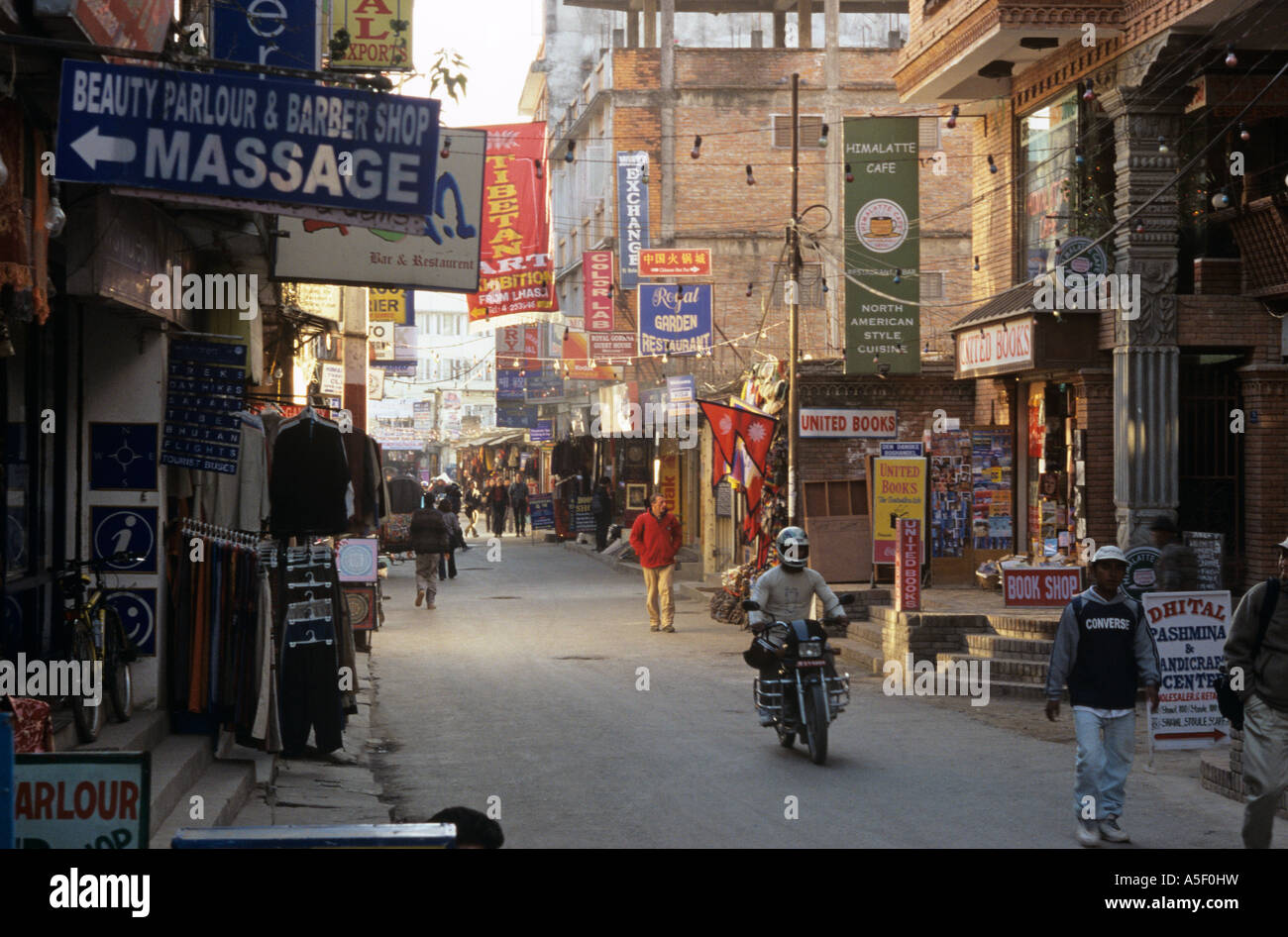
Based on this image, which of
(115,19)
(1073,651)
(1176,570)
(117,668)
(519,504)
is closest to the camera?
(115,19)

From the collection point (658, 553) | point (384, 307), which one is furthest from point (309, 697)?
point (384, 307)

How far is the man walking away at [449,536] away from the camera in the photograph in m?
26.5

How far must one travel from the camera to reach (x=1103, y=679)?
29.2ft

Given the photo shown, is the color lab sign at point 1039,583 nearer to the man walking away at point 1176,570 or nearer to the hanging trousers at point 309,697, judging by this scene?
the man walking away at point 1176,570

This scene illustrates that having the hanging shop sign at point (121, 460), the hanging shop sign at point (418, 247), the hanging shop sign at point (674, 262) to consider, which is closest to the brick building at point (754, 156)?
the hanging shop sign at point (674, 262)

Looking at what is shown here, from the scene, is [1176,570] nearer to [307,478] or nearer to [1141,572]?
[1141,572]

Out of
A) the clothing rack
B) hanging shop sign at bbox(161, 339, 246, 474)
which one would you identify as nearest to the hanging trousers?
the clothing rack

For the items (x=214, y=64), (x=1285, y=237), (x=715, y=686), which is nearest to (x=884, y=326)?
(x=1285, y=237)

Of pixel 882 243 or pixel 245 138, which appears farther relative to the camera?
pixel 882 243

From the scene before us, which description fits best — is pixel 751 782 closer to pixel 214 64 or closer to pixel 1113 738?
pixel 1113 738

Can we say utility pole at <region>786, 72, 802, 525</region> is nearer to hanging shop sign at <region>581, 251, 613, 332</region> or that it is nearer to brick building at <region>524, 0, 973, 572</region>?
hanging shop sign at <region>581, 251, 613, 332</region>

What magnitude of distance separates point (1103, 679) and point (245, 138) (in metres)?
5.82

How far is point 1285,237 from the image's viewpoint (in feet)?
54.5

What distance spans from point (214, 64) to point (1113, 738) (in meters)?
6.34
